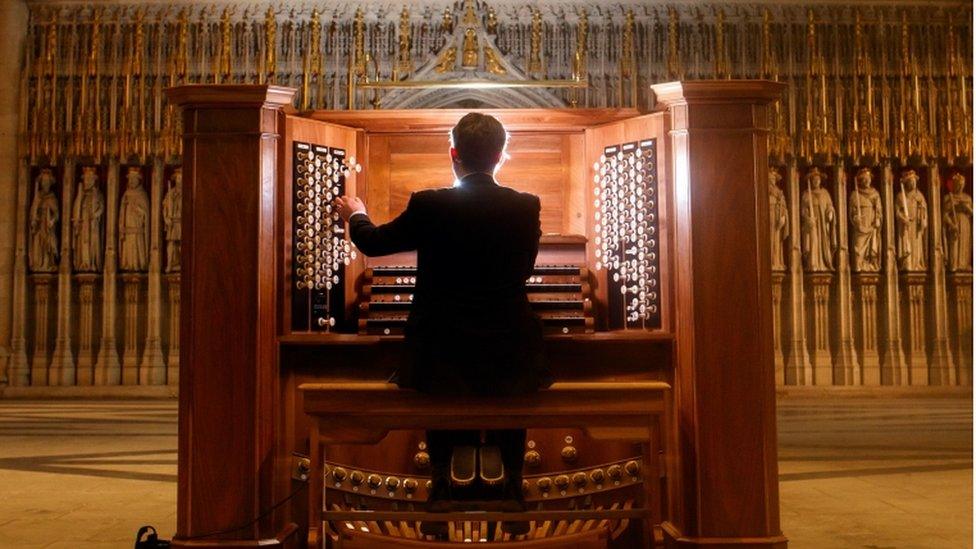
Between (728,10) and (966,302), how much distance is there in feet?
14.2

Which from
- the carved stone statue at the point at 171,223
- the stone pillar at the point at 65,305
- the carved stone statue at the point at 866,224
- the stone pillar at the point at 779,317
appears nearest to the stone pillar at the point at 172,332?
the carved stone statue at the point at 171,223

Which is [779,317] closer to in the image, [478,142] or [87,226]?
[87,226]

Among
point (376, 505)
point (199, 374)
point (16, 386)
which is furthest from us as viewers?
point (16, 386)

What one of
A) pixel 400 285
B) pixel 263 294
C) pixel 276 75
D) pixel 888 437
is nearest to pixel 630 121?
pixel 400 285

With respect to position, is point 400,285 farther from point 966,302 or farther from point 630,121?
point 966,302

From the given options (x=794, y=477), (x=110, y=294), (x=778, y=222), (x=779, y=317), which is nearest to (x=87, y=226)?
(x=110, y=294)

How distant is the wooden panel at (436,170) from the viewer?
4066 millimetres

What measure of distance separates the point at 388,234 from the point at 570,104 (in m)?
8.81

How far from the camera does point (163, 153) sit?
1158 cm

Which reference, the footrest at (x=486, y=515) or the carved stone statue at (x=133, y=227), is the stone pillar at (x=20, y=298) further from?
the footrest at (x=486, y=515)

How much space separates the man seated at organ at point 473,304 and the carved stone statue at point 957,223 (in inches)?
402

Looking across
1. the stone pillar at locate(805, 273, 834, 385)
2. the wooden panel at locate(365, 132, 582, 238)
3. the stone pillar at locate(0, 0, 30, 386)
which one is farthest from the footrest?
the stone pillar at locate(0, 0, 30, 386)

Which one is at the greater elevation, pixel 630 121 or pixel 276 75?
pixel 276 75

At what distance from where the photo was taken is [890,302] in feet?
38.2
